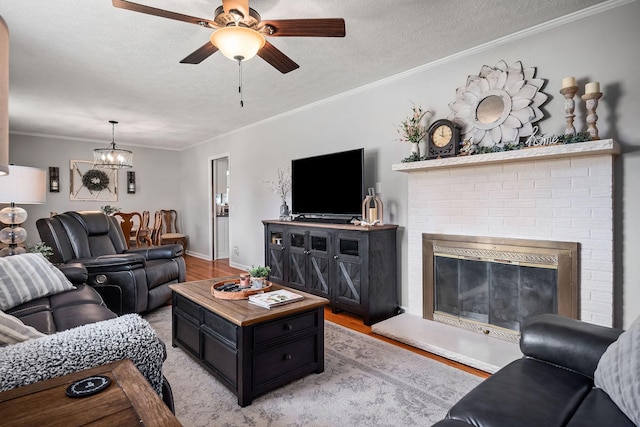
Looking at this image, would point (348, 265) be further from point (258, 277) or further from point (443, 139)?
point (443, 139)

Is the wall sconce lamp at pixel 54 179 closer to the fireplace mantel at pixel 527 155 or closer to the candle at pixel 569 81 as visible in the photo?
the fireplace mantel at pixel 527 155

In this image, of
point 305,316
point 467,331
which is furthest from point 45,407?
point 467,331

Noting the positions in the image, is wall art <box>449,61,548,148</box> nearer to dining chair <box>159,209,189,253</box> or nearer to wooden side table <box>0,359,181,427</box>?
wooden side table <box>0,359,181,427</box>

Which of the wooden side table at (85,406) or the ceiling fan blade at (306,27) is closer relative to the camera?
the wooden side table at (85,406)

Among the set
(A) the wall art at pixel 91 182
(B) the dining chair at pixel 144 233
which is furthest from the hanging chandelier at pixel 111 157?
(A) the wall art at pixel 91 182

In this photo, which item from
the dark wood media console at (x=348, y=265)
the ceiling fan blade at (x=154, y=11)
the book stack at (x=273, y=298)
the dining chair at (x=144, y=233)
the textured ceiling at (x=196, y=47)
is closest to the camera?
the ceiling fan blade at (x=154, y=11)

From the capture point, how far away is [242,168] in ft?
19.4

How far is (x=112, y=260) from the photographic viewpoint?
10.3 feet

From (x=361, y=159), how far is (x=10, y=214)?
3.34 meters

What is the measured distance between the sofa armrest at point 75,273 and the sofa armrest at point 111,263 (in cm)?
27

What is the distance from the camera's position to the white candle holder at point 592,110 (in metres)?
2.25

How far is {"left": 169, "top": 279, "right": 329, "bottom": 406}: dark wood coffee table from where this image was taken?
1.96 meters

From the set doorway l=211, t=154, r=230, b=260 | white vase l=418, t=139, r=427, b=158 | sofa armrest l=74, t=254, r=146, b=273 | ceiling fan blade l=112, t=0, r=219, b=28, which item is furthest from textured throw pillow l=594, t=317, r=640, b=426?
doorway l=211, t=154, r=230, b=260

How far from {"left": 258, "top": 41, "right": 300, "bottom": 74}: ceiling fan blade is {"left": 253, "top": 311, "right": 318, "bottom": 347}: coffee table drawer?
172 cm
